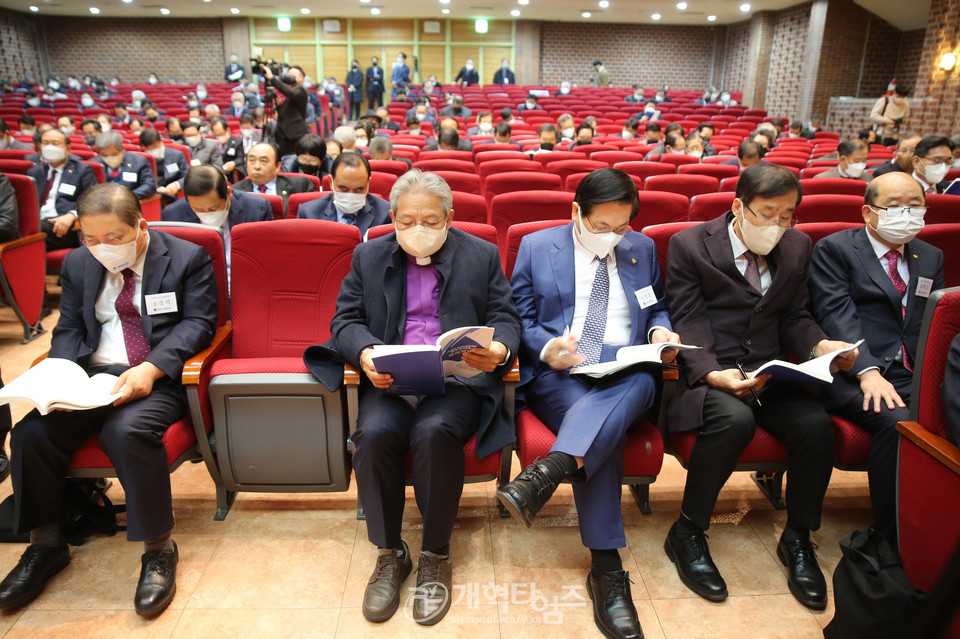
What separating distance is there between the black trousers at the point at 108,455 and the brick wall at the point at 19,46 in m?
20.4

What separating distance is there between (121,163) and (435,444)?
14.5 feet

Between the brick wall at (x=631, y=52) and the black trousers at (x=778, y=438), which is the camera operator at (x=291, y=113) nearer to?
the black trousers at (x=778, y=438)

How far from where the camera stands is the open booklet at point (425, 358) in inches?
58.1

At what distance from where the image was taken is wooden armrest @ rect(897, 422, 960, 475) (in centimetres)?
130

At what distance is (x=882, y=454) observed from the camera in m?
1.68

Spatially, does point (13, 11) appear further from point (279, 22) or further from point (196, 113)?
point (196, 113)

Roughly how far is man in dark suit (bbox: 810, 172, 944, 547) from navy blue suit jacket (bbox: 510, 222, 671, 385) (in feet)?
1.85

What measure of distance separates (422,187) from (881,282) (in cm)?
156

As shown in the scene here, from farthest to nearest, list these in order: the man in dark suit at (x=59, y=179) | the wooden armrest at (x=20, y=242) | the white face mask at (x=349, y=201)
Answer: the man in dark suit at (x=59, y=179) → the wooden armrest at (x=20, y=242) → the white face mask at (x=349, y=201)

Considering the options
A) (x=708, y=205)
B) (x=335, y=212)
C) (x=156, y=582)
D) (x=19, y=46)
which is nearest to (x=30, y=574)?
(x=156, y=582)

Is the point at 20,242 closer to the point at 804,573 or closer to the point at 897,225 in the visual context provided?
the point at 804,573

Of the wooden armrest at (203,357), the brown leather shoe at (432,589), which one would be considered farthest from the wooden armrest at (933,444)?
the wooden armrest at (203,357)

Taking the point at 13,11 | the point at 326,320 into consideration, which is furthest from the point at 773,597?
the point at 13,11

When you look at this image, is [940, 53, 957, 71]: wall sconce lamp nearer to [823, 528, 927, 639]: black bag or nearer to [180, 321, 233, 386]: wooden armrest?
[823, 528, 927, 639]: black bag
